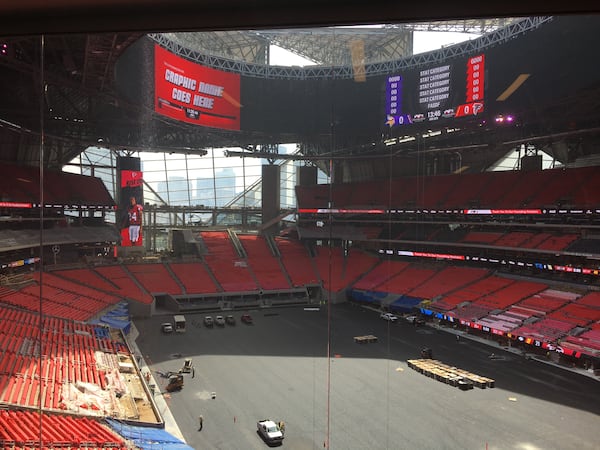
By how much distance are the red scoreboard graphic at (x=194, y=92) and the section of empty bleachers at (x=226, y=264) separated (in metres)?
6.18

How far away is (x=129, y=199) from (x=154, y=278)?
13.0 feet

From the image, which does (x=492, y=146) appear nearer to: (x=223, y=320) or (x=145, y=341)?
(x=223, y=320)

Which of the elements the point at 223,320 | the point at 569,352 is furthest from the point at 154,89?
the point at 569,352

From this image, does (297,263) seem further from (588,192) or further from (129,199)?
(588,192)

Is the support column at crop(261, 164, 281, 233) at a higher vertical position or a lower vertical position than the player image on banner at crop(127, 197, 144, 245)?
higher

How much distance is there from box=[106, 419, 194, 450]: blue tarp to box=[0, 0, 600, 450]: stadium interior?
0.27 feet

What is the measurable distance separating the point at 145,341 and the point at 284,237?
1299 cm

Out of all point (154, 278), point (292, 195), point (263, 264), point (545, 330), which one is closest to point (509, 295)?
point (545, 330)

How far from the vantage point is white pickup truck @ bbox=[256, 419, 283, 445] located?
812cm

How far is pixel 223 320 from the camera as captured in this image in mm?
17000

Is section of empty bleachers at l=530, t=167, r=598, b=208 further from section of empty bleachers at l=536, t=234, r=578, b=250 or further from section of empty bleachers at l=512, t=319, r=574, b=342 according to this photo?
section of empty bleachers at l=512, t=319, r=574, b=342

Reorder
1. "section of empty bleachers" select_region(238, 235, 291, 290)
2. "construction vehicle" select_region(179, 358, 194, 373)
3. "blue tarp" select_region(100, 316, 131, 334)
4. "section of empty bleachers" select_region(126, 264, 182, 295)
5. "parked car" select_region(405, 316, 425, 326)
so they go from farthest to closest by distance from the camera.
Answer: "section of empty bleachers" select_region(238, 235, 291, 290) < "section of empty bleachers" select_region(126, 264, 182, 295) < "parked car" select_region(405, 316, 425, 326) < "blue tarp" select_region(100, 316, 131, 334) < "construction vehicle" select_region(179, 358, 194, 373)

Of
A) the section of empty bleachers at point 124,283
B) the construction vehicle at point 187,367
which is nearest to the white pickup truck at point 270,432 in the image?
the construction vehicle at point 187,367

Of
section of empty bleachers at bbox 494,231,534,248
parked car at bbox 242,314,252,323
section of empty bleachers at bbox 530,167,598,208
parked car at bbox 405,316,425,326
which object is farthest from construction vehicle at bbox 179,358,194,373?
section of empty bleachers at bbox 530,167,598,208
